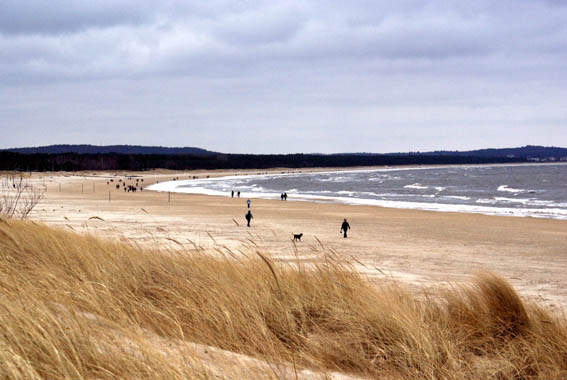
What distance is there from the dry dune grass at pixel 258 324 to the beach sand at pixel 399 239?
1359mm

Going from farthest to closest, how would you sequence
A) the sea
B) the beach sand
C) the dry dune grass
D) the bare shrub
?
1. the sea
2. the bare shrub
3. the beach sand
4. the dry dune grass

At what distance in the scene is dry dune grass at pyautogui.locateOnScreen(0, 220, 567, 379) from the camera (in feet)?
9.47

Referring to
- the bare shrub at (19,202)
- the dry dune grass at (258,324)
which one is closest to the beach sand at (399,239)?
the bare shrub at (19,202)

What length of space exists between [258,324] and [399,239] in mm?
17879

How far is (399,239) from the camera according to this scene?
21125 millimetres

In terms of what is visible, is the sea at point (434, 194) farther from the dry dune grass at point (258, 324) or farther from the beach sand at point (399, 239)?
the dry dune grass at point (258, 324)

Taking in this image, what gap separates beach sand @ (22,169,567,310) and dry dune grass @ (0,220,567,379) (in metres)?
1.36

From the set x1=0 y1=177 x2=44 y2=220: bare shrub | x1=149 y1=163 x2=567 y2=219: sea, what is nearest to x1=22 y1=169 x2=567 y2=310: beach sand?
x1=0 y1=177 x2=44 y2=220: bare shrub

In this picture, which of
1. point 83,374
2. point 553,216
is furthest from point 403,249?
point 553,216

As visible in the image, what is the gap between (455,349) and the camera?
4.00 metres

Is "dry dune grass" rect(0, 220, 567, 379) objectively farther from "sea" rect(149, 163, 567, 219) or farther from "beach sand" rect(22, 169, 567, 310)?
"sea" rect(149, 163, 567, 219)

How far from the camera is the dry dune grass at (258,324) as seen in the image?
289cm

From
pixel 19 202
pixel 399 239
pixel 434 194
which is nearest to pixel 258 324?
pixel 399 239

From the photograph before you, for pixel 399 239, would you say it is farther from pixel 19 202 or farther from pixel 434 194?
pixel 434 194
